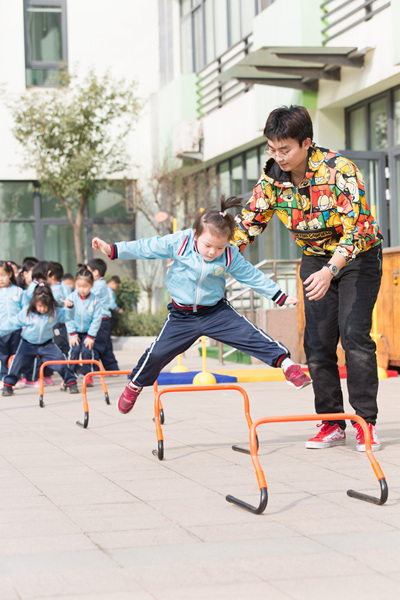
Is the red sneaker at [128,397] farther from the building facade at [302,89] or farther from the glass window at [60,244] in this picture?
the glass window at [60,244]

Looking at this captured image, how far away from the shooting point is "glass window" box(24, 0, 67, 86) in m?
24.8

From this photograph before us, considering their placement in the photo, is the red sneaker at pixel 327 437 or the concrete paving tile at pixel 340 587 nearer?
the concrete paving tile at pixel 340 587

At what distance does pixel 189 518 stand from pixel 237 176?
1763 cm

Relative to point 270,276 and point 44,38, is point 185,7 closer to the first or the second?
point 44,38

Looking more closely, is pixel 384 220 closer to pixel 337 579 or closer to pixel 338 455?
pixel 338 455

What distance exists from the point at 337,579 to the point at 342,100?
12798 mm

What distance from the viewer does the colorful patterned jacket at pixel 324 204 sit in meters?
5.48

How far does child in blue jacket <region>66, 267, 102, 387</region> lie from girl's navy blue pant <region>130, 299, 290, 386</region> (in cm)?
481

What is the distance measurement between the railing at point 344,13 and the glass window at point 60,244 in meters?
12.0

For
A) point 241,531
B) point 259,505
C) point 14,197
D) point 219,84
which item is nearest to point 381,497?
point 259,505

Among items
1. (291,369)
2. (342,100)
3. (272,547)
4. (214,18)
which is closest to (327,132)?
(342,100)

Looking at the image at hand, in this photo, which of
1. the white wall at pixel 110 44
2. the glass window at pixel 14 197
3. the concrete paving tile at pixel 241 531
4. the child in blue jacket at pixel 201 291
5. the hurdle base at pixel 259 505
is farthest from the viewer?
the glass window at pixel 14 197

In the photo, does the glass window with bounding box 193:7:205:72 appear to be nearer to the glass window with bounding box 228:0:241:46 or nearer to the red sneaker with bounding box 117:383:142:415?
the glass window with bounding box 228:0:241:46

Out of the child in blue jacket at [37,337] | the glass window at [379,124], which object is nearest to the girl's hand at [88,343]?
the child in blue jacket at [37,337]
